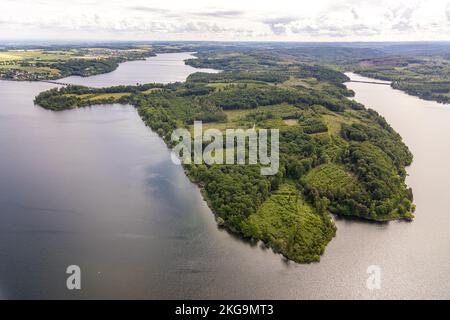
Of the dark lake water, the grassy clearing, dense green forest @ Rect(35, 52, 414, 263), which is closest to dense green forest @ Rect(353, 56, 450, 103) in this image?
dense green forest @ Rect(35, 52, 414, 263)

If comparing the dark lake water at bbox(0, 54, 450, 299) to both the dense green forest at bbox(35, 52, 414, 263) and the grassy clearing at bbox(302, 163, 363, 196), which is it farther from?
the grassy clearing at bbox(302, 163, 363, 196)

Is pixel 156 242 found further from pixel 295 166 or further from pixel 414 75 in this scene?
pixel 414 75

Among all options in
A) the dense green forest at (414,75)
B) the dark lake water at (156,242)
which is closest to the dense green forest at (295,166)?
the dark lake water at (156,242)

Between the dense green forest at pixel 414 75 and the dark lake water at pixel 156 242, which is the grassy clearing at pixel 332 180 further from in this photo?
the dense green forest at pixel 414 75

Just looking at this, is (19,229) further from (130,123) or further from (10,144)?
(130,123)

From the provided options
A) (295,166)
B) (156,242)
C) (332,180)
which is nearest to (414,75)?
(295,166)

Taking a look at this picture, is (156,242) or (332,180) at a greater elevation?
(332,180)
